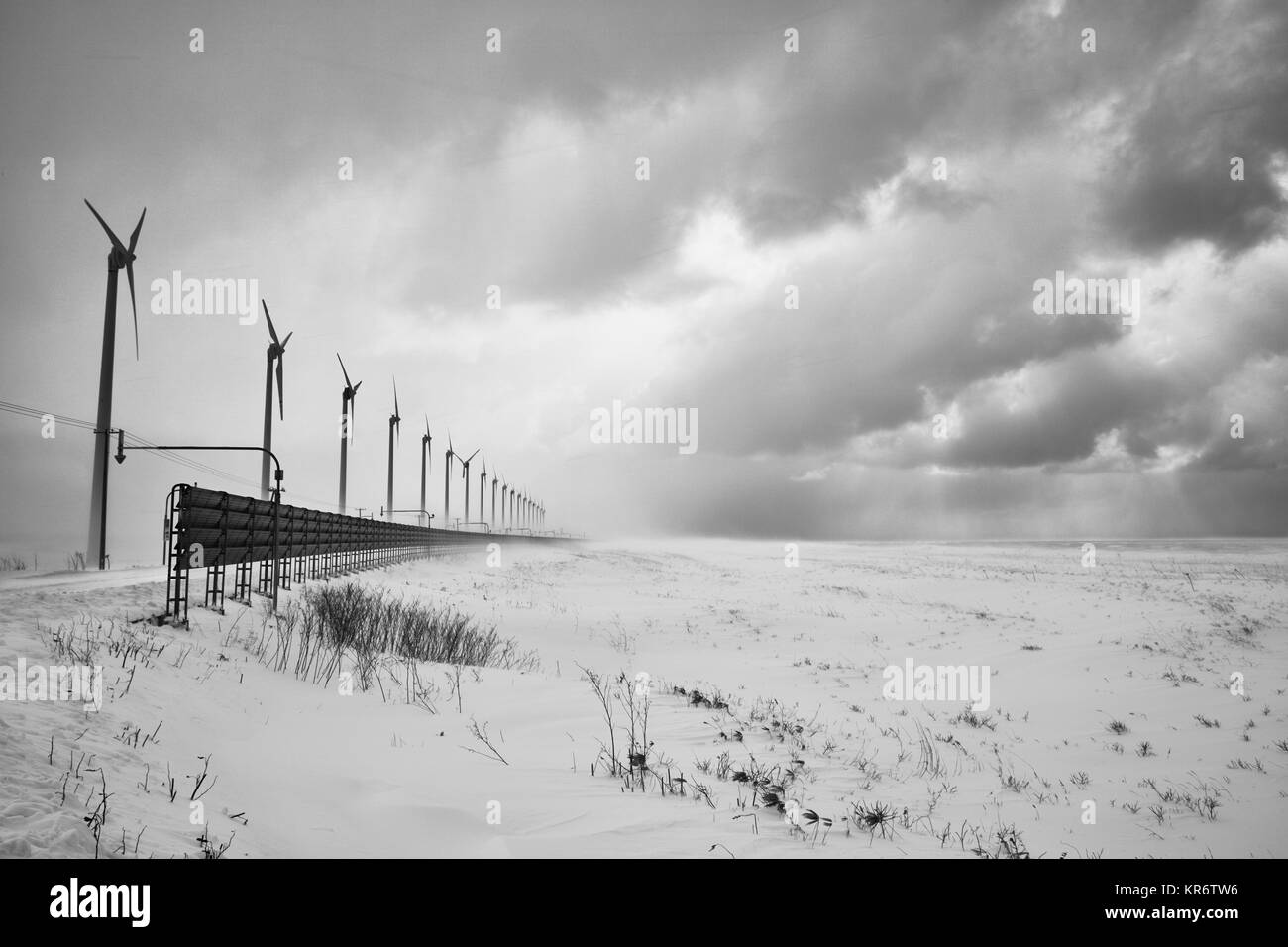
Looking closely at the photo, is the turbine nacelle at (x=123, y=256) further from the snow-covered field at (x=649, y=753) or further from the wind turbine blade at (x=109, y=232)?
the snow-covered field at (x=649, y=753)

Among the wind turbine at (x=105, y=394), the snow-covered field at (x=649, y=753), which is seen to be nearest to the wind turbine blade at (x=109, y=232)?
the wind turbine at (x=105, y=394)

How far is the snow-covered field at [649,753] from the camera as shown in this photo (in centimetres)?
448

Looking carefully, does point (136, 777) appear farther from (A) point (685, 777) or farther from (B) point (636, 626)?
(B) point (636, 626)

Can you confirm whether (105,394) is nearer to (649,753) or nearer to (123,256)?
(123,256)

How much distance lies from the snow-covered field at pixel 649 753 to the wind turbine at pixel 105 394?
23.1ft

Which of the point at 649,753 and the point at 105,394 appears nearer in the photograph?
the point at 649,753

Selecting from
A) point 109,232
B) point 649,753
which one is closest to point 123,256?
point 109,232

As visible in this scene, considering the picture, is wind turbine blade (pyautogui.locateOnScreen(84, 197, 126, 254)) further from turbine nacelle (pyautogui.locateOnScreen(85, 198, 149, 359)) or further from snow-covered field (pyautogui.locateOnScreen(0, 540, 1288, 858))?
snow-covered field (pyautogui.locateOnScreen(0, 540, 1288, 858))

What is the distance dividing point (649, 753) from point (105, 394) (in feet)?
94.9

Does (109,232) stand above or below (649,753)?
above

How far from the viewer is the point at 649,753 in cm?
716

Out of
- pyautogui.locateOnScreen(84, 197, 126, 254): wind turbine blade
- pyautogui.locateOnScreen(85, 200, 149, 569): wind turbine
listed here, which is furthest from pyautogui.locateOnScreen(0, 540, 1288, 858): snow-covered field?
pyautogui.locateOnScreen(84, 197, 126, 254): wind turbine blade
